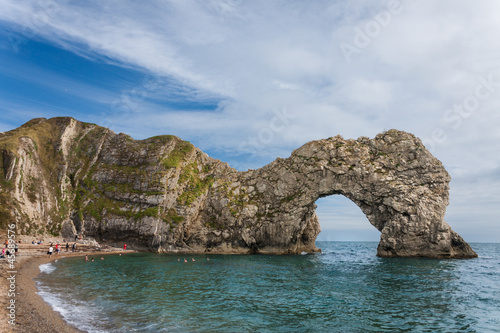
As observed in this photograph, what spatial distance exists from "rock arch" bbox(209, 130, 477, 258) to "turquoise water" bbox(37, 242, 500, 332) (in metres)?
25.2

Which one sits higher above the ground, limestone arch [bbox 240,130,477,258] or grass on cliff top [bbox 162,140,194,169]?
grass on cliff top [bbox 162,140,194,169]

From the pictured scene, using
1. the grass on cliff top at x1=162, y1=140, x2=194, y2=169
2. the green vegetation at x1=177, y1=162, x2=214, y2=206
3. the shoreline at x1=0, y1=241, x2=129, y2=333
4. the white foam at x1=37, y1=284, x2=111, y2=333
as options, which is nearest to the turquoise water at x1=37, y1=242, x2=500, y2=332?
the white foam at x1=37, y1=284, x2=111, y2=333

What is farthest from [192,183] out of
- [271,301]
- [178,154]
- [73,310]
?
[73,310]

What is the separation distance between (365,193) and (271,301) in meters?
50.5

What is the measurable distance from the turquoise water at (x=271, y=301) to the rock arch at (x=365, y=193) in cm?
2516

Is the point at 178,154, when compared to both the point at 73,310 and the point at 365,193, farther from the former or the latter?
the point at 73,310

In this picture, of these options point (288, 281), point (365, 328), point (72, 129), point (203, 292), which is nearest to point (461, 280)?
point (288, 281)

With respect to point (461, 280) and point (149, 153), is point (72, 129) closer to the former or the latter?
point (149, 153)

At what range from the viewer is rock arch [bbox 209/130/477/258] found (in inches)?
2448

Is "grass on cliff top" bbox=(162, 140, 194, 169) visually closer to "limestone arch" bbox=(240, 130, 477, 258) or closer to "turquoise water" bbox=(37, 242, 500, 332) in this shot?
"limestone arch" bbox=(240, 130, 477, 258)

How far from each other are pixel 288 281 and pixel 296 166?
151 ft

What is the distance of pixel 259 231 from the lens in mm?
73875

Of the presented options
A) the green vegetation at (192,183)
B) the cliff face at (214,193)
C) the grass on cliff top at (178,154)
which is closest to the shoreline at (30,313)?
the cliff face at (214,193)

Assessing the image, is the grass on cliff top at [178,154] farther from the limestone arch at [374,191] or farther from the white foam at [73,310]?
the white foam at [73,310]
